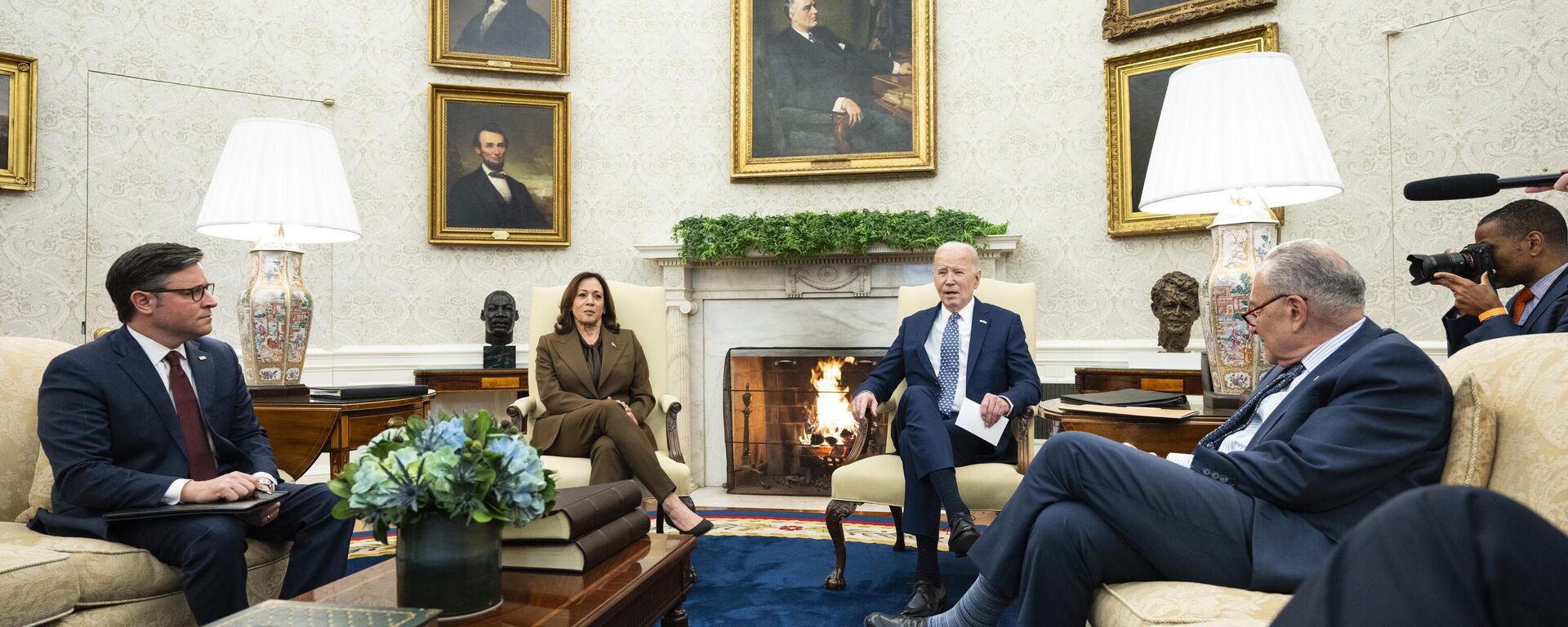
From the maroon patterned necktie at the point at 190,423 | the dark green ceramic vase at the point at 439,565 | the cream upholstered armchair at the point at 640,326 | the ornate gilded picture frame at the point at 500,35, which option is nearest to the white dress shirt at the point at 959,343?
the cream upholstered armchair at the point at 640,326

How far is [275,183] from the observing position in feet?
11.5

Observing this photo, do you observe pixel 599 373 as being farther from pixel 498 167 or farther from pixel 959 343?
pixel 498 167

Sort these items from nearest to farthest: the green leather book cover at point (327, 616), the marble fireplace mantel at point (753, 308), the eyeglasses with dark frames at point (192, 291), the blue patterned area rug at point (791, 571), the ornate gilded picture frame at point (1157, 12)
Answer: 1. the green leather book cover at point (327, 616)
2. the eyeglasses with dark frames at point (192, 291)
3. the blue patterned area rug at point (791, 571)
4. the ornate gilded picture frame at point (1157, 12)
5. the marble fireplace mantel at point (753, 308)

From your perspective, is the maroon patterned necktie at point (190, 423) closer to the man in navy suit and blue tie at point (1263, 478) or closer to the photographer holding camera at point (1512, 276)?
the man in navy suit and blue tie at point (1263, 478)

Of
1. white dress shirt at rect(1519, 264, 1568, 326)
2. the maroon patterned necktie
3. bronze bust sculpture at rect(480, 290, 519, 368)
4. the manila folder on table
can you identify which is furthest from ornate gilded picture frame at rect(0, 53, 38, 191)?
white dress shirt at rect(1519, 264, 1568, 326)

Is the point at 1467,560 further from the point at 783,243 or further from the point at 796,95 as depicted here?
the point at 796,95

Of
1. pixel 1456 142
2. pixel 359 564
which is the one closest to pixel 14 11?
pixel 359 564

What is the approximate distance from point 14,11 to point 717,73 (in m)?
3.99

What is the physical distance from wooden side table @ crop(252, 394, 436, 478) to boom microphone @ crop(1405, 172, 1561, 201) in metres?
3.47

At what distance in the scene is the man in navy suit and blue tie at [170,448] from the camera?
2.04 m

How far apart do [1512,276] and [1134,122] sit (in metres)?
2.14

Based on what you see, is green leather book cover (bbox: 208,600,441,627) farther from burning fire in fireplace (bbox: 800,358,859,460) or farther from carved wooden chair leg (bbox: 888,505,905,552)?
burning fire in fireplace (bbox: 800,358,859,460)

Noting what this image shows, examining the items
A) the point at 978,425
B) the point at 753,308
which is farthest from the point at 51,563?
the point at 753,308

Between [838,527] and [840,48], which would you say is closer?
[838,527]
